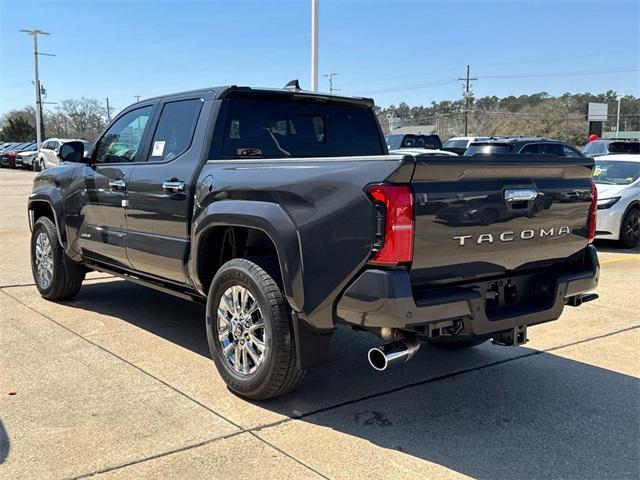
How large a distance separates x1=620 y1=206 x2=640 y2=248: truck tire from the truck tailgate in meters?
7.49

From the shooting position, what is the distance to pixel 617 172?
11609 millimetres

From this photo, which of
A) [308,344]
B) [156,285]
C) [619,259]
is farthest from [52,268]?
[619,259]

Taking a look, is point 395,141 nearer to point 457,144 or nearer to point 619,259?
point 457,144

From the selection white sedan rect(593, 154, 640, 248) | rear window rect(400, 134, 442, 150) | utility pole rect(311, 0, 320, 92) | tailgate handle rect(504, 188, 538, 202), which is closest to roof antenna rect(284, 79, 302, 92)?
tailgate handle rect(504, 188, 538, 202)

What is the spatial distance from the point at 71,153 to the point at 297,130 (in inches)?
→ 95.6

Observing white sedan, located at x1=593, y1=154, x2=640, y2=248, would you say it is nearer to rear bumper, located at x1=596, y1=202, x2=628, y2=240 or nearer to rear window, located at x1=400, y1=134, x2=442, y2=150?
rear bumper, located at x1=596, y1=202, x2=628, y2=240

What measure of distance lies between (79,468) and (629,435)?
307cm

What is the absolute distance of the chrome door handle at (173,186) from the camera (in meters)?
4.61

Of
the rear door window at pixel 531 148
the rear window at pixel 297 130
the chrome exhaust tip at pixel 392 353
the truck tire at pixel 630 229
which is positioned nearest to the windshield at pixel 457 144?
the rear door window at pixel 531 148

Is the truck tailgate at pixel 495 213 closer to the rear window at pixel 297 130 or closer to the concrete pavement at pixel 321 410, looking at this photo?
the concrete pavement at pixel 321 410

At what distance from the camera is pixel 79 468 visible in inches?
126

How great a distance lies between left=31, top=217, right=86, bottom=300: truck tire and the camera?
255 inches

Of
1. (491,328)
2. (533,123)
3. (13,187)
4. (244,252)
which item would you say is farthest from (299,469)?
(533,123)

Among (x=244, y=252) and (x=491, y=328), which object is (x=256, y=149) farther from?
(x=491, y=328)
